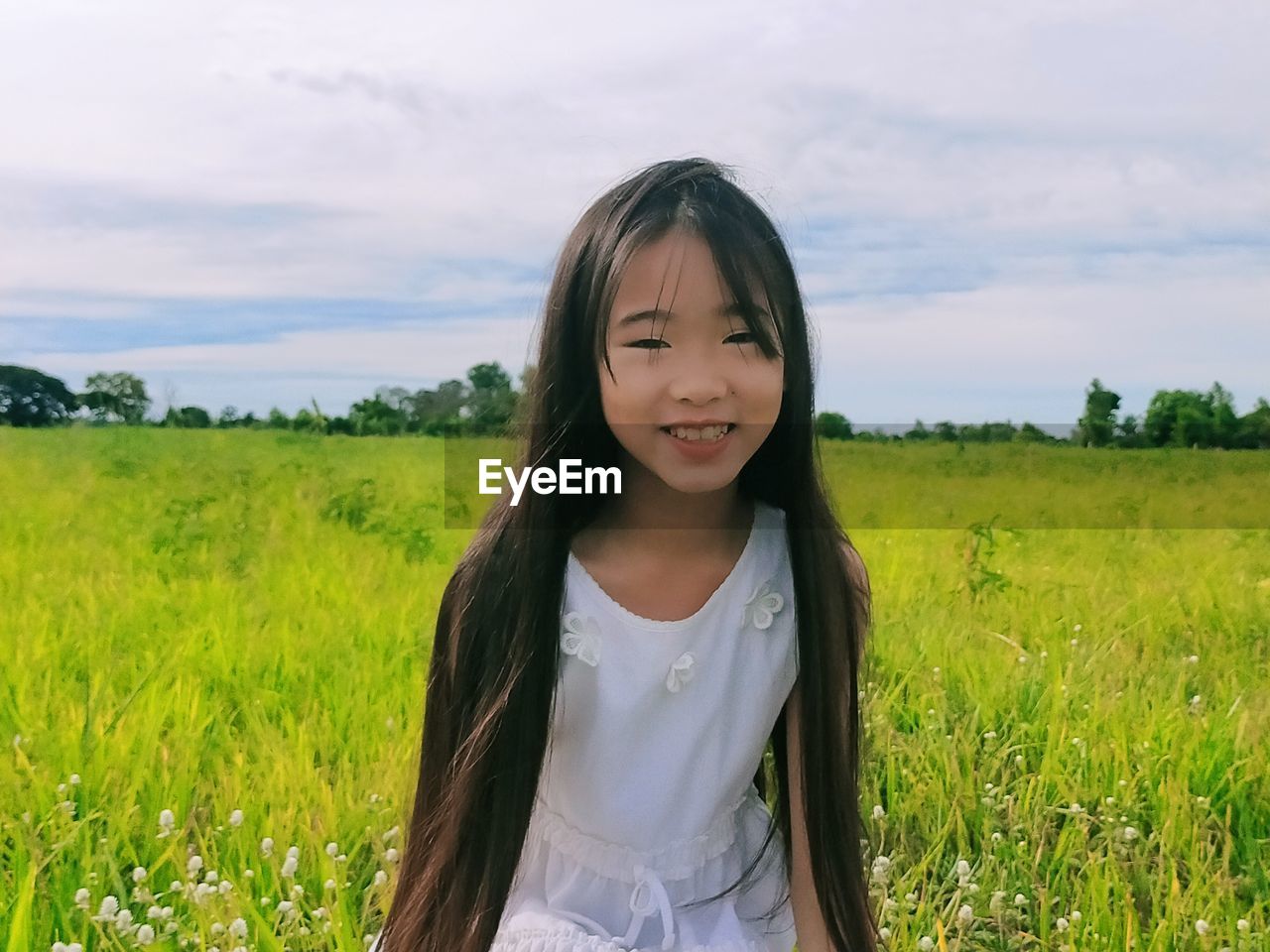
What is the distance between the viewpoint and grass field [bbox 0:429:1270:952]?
1.98 meters

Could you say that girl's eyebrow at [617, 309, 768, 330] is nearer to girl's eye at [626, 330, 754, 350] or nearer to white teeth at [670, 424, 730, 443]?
girl's eye at [626, 330, 754, 350]

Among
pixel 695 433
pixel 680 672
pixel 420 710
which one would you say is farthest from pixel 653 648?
pixel 420 710

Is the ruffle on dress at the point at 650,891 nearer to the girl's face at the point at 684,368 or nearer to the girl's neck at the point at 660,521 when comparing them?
the girl's neck at the point at 660,521

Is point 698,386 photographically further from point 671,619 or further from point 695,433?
point 671,619

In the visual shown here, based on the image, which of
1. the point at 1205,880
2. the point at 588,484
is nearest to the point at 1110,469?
the point at 1205,880

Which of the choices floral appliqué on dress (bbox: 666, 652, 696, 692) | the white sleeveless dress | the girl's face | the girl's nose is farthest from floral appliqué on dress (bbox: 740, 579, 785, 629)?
the girl's nose

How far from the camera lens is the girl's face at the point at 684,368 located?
1.44 m

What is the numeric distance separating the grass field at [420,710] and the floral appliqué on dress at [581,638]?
517 mm

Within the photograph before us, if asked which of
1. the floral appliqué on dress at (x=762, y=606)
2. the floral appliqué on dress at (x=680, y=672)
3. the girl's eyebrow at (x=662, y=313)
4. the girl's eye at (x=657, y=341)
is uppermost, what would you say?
the girl's eyebrow at (x=662, y=313)

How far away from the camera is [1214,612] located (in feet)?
11.0

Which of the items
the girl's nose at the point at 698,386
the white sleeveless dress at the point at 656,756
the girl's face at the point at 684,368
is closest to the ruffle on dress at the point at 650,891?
the white sleeveless dress at the point at 656,756

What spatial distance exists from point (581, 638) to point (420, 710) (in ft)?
3.98

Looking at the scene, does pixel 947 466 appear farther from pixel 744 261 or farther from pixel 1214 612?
pixel 744 261

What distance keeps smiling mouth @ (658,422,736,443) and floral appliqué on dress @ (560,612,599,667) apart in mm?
337
